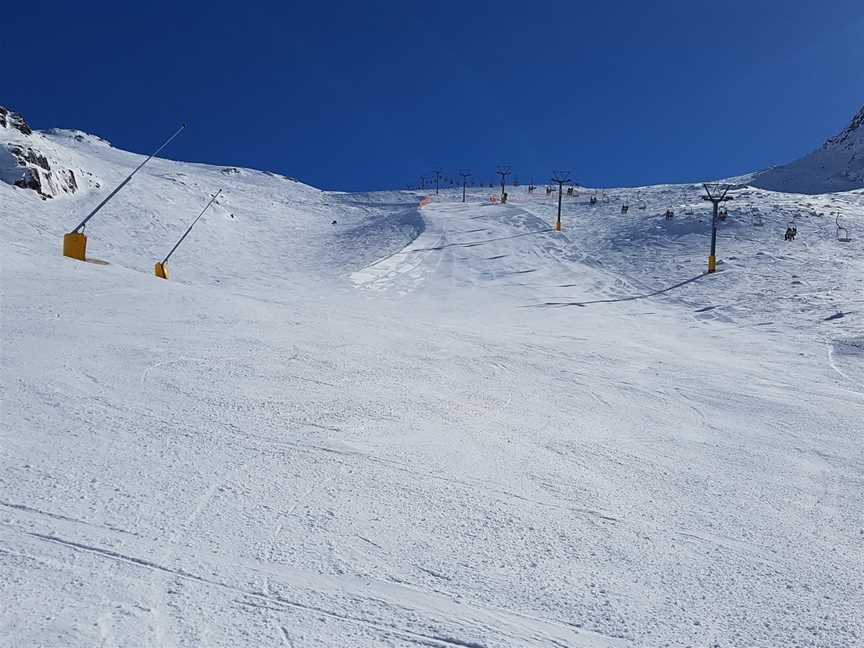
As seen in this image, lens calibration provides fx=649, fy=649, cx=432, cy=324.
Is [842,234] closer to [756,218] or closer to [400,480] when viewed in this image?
[756,218]

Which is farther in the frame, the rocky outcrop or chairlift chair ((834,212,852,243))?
the rocky outcrop

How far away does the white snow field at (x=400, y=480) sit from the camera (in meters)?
3.16

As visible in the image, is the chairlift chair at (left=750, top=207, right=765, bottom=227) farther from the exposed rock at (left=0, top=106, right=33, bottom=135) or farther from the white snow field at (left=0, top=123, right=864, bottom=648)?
the exposed rock at (left=0, top=106, right=33, bottom=135)

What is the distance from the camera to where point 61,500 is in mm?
3789

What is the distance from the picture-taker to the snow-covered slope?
2422 inches

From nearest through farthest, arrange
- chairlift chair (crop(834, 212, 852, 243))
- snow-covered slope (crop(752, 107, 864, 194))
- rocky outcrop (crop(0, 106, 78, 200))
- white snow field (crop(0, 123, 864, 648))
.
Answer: white snow field (crop(0, 123, 864, 648)), chairlift chair (crop(834, 212, 852, 243)), rocky outcrop (crop(0, 106, 78, 200)), snow-covered slope (crop(752, 107, 864, 194))

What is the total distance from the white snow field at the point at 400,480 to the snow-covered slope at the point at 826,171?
186 feet

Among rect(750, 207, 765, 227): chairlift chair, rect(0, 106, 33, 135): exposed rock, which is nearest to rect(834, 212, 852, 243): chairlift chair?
rect(750, 207, 765, 227): chairlift chair

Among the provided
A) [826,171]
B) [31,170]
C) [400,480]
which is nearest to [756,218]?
[400,480]

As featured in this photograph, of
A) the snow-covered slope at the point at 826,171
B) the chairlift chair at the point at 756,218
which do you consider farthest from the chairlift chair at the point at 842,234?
the snow-covered slope at the point at 826,171

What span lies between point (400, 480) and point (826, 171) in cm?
7803

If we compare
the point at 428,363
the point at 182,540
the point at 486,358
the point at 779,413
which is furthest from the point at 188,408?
the point at 779,413

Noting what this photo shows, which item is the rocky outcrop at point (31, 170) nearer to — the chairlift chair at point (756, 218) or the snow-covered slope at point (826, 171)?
the chairlift chair at point (756, 218)

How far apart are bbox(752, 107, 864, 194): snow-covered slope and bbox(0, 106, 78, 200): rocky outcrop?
58.9m
